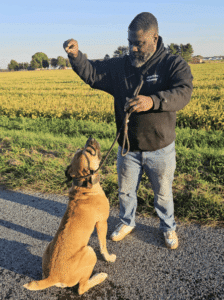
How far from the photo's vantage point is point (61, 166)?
166 inches

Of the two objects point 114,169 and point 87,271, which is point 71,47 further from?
point 114,169

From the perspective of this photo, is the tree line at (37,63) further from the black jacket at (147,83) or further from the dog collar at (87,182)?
the dog collar at (87,182)

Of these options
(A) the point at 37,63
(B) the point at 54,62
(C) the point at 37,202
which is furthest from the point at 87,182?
(A) the point at 37,63

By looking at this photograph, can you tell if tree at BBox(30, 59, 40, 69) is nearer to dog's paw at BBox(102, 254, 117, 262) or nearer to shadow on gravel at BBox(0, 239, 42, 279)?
shadow on gravel at BBox(0, 239, 42, 279)

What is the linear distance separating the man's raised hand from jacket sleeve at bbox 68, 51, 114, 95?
18 cm

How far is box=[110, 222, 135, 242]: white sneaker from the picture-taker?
8.62 ft

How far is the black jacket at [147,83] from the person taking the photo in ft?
6.91

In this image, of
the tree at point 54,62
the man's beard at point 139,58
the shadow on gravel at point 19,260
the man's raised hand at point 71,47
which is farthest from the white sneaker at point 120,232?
the tree at point 54,62

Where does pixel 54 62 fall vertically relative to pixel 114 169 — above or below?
above

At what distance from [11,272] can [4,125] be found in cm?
664

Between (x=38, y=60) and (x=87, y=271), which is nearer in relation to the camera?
→ (x=87, y=271)

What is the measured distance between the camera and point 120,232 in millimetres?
2650

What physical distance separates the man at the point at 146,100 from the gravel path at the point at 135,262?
18 centimetres

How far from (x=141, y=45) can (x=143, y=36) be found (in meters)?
0.08
